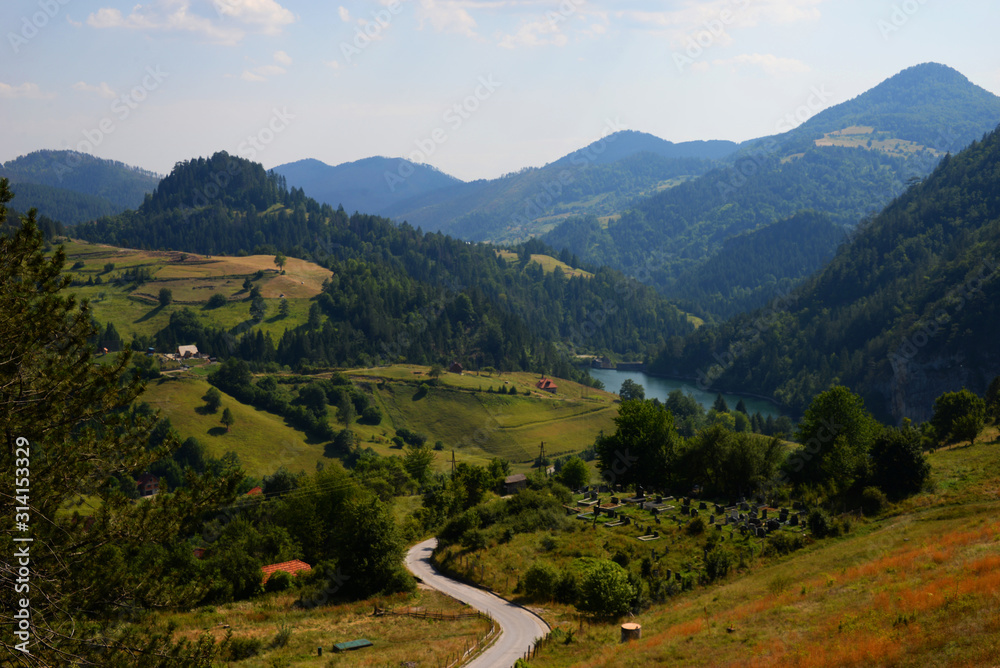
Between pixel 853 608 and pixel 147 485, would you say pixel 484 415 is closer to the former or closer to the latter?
pixel 147 485

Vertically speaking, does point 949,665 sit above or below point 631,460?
above

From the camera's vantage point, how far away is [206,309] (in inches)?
7623

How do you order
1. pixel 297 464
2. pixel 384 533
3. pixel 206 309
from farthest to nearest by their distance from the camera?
1. pixel 206 309
2. pixel 297 464
3. pixel 384 533

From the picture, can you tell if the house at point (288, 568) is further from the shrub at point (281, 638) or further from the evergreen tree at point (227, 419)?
the evergreen tree at point (227, 419)

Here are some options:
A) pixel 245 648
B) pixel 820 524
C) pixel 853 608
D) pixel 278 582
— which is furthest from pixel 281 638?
pixel 820 524

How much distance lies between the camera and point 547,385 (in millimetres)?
188250

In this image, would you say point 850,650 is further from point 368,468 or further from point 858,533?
point 368,468

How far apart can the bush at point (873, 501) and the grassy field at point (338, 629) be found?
28.3 m

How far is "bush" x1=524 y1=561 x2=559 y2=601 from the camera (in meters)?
42.4

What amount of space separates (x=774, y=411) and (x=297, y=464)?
464 feet

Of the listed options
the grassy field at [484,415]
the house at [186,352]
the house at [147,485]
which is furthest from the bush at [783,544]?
the house at [186,352]

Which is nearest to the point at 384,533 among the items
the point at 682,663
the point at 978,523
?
the point at 682,663

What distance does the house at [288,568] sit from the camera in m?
50.9

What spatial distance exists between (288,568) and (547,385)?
13852 centimetres
